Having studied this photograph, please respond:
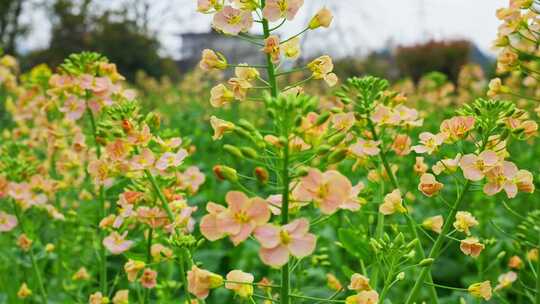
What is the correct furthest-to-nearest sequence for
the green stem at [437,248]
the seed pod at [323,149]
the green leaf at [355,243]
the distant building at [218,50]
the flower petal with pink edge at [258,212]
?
the distant building at [218,50] → the green leaf at [355,243] → the green stem at [437,248] → the seed pod at [323,149] → the flower petal with pink edge at [258,212]

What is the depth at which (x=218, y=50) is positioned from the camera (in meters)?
18.7

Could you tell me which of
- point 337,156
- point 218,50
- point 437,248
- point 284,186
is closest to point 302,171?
point 284,186

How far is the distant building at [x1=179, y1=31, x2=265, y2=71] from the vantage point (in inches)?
736

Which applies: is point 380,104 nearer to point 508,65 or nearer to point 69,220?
point 508,65

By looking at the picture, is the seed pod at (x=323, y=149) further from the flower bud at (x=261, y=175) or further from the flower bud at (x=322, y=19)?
the flower bud at (x=322, y=19)

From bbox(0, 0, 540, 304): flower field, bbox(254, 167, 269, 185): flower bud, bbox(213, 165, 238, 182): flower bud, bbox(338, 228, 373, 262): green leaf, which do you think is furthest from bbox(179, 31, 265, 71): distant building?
bbox(254, 167, 269, 185): flower bud

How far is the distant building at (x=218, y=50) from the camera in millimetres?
18703

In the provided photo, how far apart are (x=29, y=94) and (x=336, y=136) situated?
2811mm

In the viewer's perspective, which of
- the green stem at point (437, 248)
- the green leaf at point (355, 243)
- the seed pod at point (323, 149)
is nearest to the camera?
the seed pod at point (323, 149)

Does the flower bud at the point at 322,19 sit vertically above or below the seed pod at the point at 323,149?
above

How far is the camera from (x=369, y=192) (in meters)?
2.06

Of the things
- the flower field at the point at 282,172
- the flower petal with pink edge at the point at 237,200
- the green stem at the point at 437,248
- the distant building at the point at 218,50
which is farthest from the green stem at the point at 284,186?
the distant building at the point at 218,50

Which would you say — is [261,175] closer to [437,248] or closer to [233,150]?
[233,150]

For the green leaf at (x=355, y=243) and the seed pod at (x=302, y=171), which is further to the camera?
the green leaf at (x=355, y=243)
